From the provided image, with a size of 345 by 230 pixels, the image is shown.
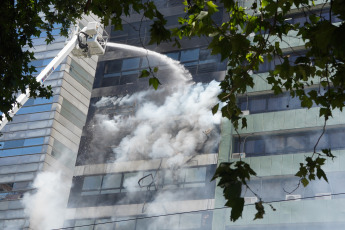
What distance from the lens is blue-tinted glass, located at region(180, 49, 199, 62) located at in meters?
37.0

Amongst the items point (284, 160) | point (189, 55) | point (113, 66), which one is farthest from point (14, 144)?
point (284, 160)

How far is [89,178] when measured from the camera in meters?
35.7

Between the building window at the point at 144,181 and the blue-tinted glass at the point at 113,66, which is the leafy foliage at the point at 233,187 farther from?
the blue-tinted glass at the point at 113,66

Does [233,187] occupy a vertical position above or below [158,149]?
below

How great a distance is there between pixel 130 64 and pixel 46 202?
10.9 meters

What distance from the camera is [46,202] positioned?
3934 cm

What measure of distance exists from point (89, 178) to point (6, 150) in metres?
8.86

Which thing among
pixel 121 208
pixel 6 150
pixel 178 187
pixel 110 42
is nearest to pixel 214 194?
pixel 178 187

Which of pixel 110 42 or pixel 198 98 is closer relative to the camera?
pixel 198 98

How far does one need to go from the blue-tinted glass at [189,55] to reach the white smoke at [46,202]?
12.2 meters

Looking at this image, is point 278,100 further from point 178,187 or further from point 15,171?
point 15,171

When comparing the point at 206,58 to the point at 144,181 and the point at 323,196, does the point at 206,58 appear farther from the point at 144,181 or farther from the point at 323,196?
the point at 323,196

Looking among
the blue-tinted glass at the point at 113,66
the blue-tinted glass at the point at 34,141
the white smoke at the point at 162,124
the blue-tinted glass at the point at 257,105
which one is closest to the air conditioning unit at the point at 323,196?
the blue-tinted glass at the point at 257,105

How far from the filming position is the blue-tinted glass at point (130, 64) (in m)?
38.8
